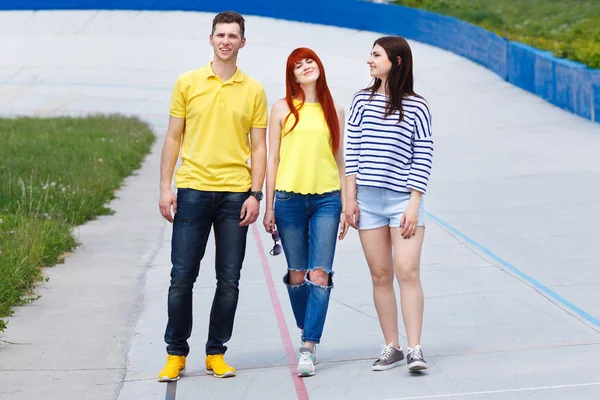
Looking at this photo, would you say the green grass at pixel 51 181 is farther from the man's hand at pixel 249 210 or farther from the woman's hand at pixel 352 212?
A: the woman's hand at pixel 352 212

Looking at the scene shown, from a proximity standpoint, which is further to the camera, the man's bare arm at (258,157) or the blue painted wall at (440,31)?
the blue painted wall at (440,31)

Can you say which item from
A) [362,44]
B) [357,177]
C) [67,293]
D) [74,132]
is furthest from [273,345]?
[362,44]

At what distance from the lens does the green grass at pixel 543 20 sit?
2514 cm

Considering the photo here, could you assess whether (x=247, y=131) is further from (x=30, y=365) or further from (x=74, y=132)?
(x=74, y=132)

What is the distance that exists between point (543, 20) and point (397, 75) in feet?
110

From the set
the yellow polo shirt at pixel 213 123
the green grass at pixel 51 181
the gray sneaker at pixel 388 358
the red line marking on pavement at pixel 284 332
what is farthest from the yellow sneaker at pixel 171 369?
the green grass at pixel 51 181

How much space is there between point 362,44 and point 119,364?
31.0 meters

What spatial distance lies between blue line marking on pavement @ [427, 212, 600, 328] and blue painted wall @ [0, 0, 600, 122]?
1060 centimetres

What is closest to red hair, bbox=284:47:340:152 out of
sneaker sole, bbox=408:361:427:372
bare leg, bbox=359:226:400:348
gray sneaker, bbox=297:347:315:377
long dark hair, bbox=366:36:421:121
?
long dark hair, bbox=366:36:421:121

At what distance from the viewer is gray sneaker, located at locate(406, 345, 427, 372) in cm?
654

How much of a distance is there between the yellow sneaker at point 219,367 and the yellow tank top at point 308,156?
1104 mm

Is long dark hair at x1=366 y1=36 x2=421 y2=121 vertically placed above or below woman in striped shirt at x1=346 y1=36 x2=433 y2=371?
above

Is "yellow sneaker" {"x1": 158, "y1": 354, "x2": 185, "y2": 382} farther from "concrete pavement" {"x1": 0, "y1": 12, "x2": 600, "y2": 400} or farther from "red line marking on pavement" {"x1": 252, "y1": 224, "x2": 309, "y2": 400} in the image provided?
"red line marking on pavement" {"x1": 252, "y1": 224, "x2": 309, "y2": 400}

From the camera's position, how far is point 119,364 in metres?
7.33
